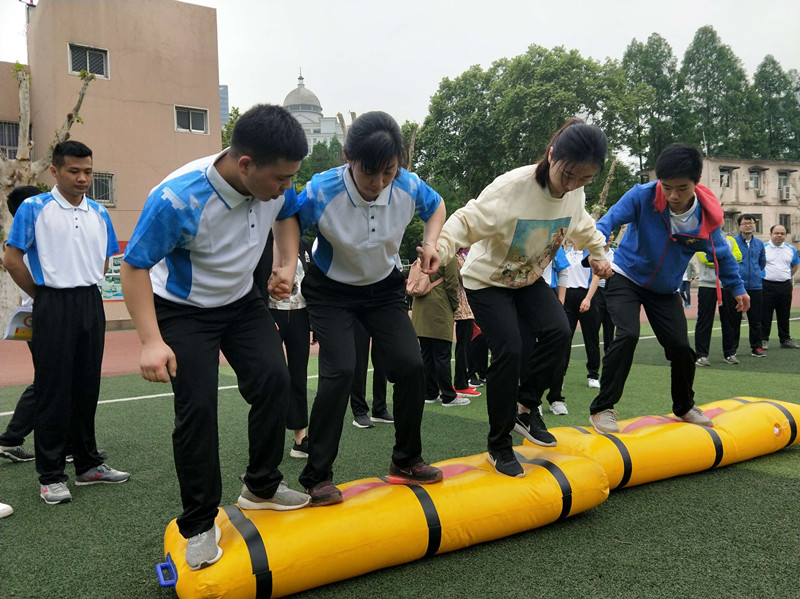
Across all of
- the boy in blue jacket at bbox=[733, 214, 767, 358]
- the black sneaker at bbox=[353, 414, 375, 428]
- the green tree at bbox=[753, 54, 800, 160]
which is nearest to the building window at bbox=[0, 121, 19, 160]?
the black sneaker at bbox=[353, 414, 375, 428]

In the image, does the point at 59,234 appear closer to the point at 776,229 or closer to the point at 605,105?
the point at 776,229

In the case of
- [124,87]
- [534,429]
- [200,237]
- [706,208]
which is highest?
[124,87]

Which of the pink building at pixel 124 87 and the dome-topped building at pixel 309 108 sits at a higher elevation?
the dome-topped building at pixel 309 108

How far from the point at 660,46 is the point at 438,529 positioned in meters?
53.4

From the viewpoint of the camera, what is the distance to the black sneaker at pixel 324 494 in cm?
292

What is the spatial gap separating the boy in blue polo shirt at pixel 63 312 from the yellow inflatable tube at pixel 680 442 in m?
2.96

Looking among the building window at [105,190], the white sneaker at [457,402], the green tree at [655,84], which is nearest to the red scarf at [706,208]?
the white sneaker at [457,402]

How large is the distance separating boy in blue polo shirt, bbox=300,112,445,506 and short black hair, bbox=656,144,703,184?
1660 millimetres

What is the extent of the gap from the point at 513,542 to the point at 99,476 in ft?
8.78

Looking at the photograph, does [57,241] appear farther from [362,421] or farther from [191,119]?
[191,119]

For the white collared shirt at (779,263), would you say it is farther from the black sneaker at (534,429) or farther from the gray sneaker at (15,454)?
the gray sneaker at (15,454)

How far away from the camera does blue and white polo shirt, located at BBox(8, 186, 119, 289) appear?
3881 millimetres

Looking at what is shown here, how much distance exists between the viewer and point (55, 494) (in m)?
3.70

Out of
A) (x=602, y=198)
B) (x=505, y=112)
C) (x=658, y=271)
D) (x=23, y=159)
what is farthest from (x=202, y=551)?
(x=505, y=112)
